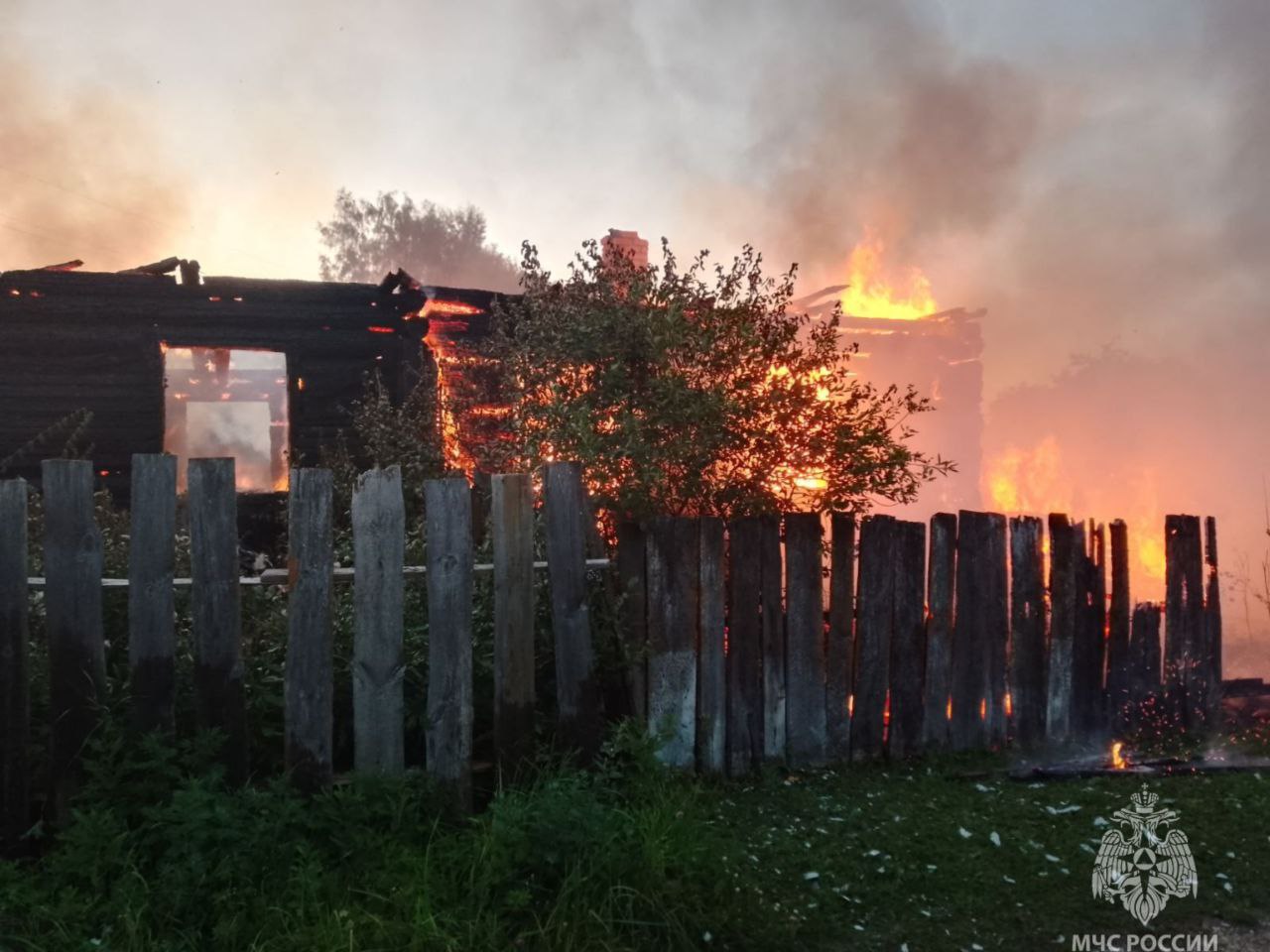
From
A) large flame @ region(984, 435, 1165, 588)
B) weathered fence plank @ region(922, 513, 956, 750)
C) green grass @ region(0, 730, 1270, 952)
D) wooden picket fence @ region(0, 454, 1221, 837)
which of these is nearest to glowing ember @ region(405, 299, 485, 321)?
wooden picket fence @ region(0, 454, 1221, 837)

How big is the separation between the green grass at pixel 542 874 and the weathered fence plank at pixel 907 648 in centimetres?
120

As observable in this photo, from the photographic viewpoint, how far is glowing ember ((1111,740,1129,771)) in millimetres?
5630

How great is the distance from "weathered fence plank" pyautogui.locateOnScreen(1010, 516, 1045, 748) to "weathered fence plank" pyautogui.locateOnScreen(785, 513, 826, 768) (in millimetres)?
1525

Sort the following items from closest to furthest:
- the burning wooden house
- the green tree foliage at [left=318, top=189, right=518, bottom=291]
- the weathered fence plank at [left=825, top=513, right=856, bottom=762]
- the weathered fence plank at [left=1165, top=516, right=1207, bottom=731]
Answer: the weathered fence plank at [left=825, top=513, right=856, bottom=762] → the weathered fence plank at [left=1165, top=516, right=1207, bottom=731] → the burning wooden house → the green tree foliage at [left=318, top=189, right=518, bottom=291]

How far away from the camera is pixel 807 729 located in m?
5.47

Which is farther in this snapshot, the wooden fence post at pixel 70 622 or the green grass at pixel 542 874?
the wooden fence post at pixel 70 622

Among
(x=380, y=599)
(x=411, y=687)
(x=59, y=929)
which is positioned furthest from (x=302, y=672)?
(x=59, y=929)

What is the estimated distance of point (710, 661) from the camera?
521cm

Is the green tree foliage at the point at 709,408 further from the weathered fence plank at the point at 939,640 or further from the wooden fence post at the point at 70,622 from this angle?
the wooden fence post at the point at 70,622

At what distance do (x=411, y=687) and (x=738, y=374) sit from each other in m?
3.00

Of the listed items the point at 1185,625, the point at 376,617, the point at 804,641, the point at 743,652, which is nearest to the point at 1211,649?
the point at 1185,625

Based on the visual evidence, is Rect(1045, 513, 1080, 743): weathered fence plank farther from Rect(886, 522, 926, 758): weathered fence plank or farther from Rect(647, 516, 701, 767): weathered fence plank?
Rect(647, 516, 701, 767): weathered fence plank

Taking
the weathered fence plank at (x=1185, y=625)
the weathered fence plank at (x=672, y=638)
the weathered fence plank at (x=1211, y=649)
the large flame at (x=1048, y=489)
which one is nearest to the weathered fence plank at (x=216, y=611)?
the weathered fence plank at (x=672, y=638)

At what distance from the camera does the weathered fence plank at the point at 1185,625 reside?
21.6 feet
